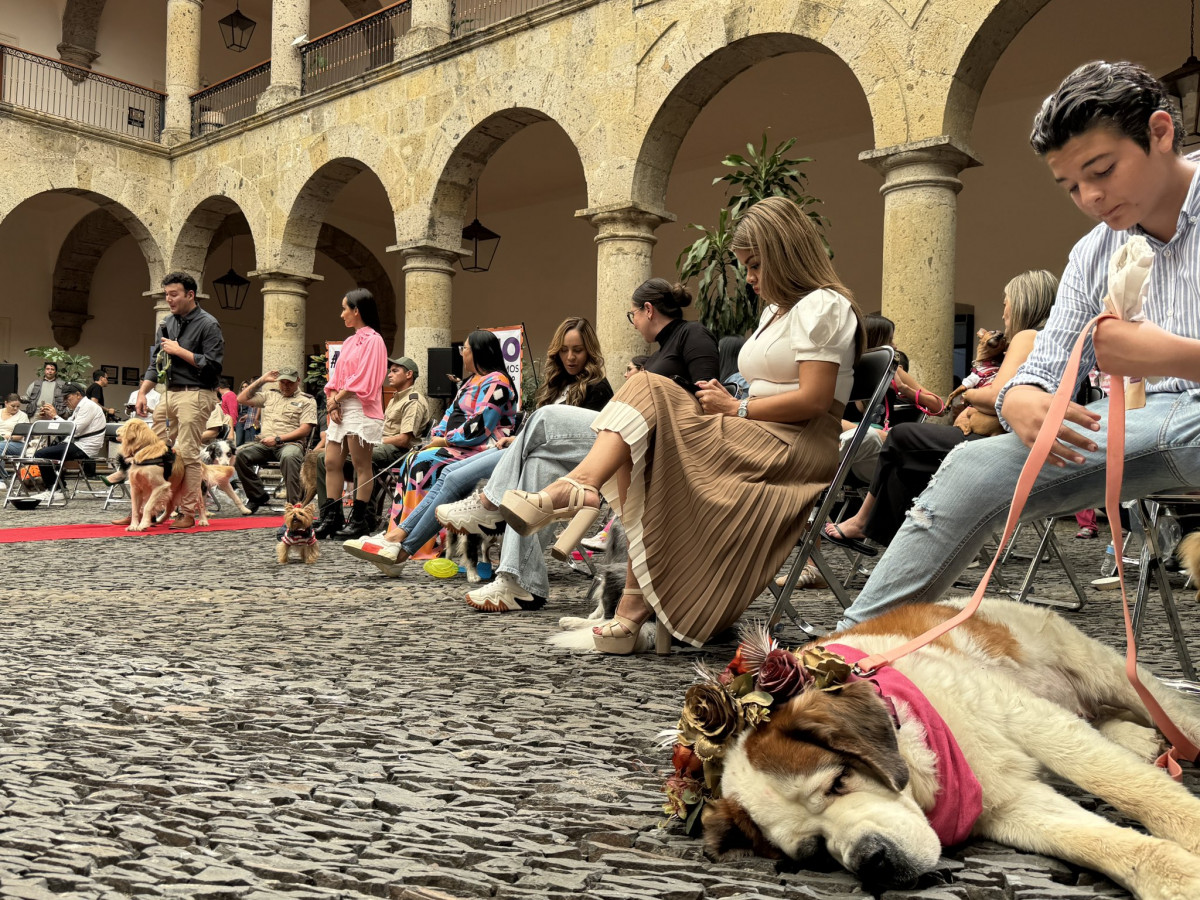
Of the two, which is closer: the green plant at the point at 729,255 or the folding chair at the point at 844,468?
the folding chair at the point at 844,468

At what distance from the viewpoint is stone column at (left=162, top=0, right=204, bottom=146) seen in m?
17.9

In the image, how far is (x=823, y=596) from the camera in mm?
5035

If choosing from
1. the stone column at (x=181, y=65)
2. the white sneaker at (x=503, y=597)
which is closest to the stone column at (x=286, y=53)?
the stone column at (x=181, y=65)

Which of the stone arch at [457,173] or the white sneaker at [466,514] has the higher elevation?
the stone arch at [457,173]

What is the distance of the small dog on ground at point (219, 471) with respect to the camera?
10531 mm

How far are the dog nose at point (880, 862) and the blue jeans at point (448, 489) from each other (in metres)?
4.07

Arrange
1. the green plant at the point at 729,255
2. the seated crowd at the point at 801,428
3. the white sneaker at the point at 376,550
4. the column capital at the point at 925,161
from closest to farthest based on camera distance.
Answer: the seated crowd at the point at 801,428 → the white sneaker at the point at 376,550 → the column capital at the point at 925,161 → the green plant at the point at 729,255

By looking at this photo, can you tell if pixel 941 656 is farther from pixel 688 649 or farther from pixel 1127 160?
pixel 688 649

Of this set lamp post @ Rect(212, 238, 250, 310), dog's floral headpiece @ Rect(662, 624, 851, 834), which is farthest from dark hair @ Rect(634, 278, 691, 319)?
lamp post @ Rect(212, 238, 250, 310)

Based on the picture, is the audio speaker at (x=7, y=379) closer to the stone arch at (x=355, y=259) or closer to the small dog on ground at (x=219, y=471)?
the small dog on ground at (x=219, y=471)

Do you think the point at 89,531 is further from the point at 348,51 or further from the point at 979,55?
the point at 348,51

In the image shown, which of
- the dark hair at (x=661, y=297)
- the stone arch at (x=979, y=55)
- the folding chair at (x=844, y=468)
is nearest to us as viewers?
the folding chair at (x=844, y=468)

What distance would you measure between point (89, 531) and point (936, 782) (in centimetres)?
890

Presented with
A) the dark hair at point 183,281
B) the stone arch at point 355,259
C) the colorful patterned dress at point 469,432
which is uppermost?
the stone arch at point 355,259
